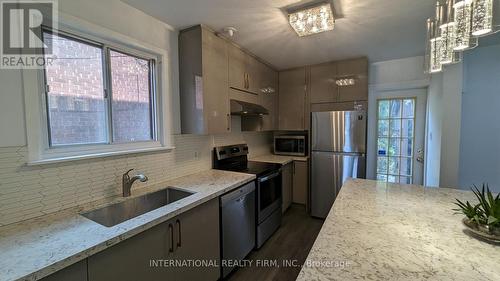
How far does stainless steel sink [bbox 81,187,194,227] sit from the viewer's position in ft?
4.66

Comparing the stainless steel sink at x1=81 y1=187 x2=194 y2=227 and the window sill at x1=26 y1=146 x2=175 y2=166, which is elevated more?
the window sill at x1=26 y1=146 x2=175 y2=166

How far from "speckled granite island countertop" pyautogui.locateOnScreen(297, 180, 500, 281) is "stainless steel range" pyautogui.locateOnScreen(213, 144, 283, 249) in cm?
111

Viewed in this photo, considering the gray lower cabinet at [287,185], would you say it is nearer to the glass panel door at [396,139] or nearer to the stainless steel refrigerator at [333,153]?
the stainless steel refrigerator at [333,153]

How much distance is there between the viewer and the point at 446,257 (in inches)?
32.1

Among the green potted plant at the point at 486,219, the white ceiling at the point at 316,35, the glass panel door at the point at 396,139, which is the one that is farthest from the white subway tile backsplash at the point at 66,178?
the glass panel door at the point at 396,139

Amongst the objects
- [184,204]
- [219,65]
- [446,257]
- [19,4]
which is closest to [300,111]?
[219,65]

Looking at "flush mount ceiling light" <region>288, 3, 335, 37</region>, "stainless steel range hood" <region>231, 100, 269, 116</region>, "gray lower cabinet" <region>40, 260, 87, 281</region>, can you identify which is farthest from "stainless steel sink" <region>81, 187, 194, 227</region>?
"flush mount ceiling light" <region>288, 3, 335, 37</region>

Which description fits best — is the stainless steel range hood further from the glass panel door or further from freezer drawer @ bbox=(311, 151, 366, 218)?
the glass panel door

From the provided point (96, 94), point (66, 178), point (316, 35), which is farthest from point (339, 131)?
point (66, 178)

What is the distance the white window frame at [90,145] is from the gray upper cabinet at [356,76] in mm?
2488

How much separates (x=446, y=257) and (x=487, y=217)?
36 cm

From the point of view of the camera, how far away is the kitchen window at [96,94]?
4.49 ft

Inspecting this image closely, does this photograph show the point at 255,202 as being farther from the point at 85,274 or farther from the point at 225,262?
the point at 85,274

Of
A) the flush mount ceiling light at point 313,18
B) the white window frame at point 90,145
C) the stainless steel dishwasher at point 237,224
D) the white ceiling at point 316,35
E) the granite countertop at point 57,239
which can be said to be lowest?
the stainless steel dishwasher at point 237,224
